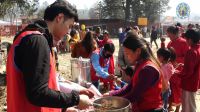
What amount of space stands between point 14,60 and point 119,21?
159ft

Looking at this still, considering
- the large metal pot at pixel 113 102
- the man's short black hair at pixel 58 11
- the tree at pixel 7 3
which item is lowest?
the large metal pot at pixel 113 102

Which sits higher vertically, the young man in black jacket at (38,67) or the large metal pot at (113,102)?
the young man in black jacket at (38,67)

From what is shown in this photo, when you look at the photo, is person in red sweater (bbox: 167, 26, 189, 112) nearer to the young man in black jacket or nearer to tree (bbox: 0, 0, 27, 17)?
the young man in black jacket

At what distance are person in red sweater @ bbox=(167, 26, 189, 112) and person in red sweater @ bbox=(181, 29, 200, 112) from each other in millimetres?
445

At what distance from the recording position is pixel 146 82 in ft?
11.4

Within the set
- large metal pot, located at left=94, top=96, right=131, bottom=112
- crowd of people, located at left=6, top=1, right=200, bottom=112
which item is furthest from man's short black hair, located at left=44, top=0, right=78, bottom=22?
large metal pot, located at left=94, top=96, right=131, bottom=112

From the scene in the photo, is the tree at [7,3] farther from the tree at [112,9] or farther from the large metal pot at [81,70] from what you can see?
the tree at [112,9]

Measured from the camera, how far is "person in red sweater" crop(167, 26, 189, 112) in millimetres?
7461

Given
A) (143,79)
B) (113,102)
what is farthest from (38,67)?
(143,79)

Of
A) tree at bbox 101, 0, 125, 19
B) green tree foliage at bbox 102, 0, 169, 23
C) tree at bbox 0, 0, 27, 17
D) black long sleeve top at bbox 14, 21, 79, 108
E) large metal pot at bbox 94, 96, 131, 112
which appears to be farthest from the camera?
tree at bbox 101, 0, 125, 19

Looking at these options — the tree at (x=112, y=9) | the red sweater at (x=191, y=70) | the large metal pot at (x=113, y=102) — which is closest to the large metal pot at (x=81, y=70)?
the red sweater at (x=191, y=70)

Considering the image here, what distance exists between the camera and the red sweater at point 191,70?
6.44 meters

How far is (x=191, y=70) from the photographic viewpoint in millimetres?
6539

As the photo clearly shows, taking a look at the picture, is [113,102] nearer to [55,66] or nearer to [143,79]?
[143,79]
